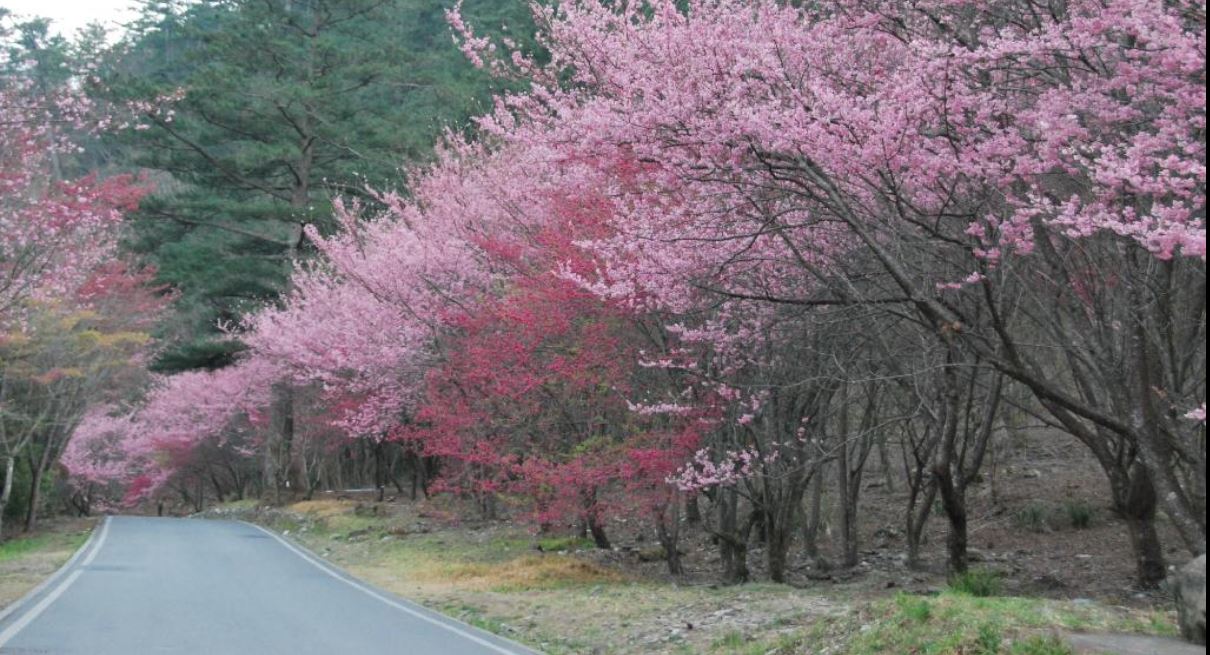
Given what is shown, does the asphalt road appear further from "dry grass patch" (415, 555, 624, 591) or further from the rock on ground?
the rock on ground

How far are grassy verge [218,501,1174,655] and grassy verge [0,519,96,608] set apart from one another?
16.7 feet

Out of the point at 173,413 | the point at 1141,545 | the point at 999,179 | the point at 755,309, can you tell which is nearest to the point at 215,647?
the point at 755,309

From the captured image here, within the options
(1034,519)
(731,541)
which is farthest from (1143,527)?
(1034,519)

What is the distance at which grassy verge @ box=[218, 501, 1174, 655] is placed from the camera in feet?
26.3

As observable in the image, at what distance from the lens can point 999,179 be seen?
28.6ft

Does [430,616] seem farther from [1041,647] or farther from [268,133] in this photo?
[268,133]

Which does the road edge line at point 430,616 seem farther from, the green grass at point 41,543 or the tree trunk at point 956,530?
the green grass at point 41,543

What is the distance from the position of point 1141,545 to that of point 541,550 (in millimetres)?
10806

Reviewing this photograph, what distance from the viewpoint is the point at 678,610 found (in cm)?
1238

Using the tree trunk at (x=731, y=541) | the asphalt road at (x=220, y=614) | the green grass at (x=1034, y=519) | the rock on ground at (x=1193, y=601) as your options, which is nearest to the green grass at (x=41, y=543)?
the asphalt road at (x=220, y=614)

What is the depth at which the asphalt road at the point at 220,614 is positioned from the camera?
10477 millimetres

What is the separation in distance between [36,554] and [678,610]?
17707 millimetres

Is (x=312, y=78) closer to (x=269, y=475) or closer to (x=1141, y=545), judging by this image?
(x=269, y=475)

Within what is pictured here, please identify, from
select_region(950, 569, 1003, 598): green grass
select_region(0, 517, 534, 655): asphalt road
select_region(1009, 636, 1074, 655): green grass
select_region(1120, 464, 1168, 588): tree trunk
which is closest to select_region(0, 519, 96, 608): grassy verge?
select_region(0, 517, 534, 655): asphalt road
